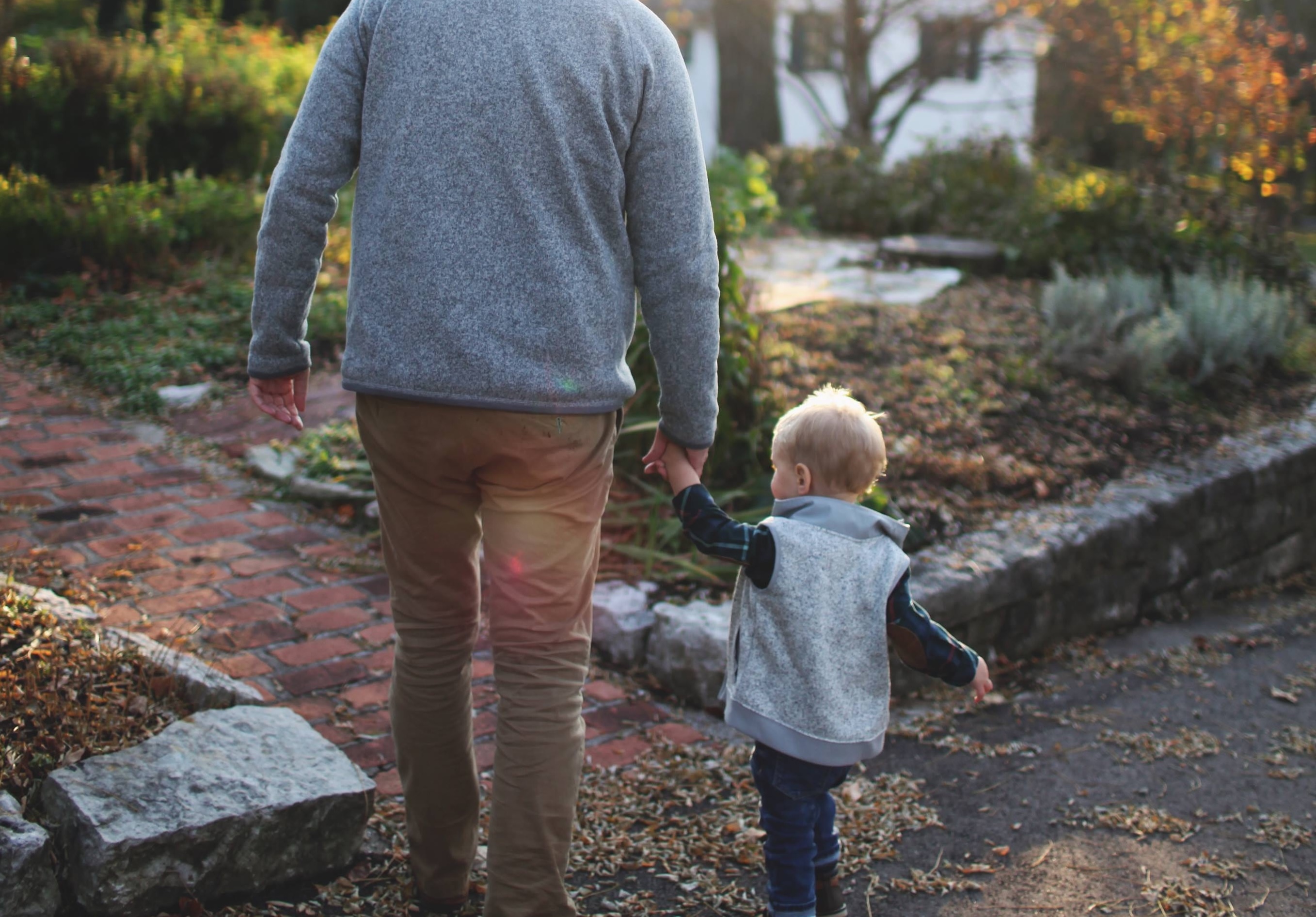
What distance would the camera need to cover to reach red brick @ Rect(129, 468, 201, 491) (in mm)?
4289

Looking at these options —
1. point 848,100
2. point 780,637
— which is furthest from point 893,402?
point 848,100

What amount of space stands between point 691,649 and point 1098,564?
5.70 feet

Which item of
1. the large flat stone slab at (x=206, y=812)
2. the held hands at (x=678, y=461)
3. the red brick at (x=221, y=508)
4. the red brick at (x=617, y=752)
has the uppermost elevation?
the held hands at (x=678, y=461)

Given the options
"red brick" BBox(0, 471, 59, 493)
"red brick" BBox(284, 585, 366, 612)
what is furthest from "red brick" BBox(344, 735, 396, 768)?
"red brick" BBox(0, 471, 59, 493)

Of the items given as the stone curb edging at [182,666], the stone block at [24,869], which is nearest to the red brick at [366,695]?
the stone curb edging at [182,666]

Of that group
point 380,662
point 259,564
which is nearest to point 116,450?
point 259,564

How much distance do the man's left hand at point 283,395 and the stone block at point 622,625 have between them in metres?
1.44

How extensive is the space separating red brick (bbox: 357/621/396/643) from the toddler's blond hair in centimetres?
166

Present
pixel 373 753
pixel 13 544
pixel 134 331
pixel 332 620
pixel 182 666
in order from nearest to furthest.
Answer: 1. pixel 182 666
2. pixel 373 753
3. pixel 332 620
4. pixel 13 544
5. pixel 134 331

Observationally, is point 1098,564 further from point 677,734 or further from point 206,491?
point 206,491

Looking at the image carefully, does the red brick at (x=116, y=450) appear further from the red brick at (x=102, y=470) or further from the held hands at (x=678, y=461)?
the held hands at (x=678, y=461)

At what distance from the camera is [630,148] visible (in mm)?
1993

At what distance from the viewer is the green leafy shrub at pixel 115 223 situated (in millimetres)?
5977

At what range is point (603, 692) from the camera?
11.0 ft
